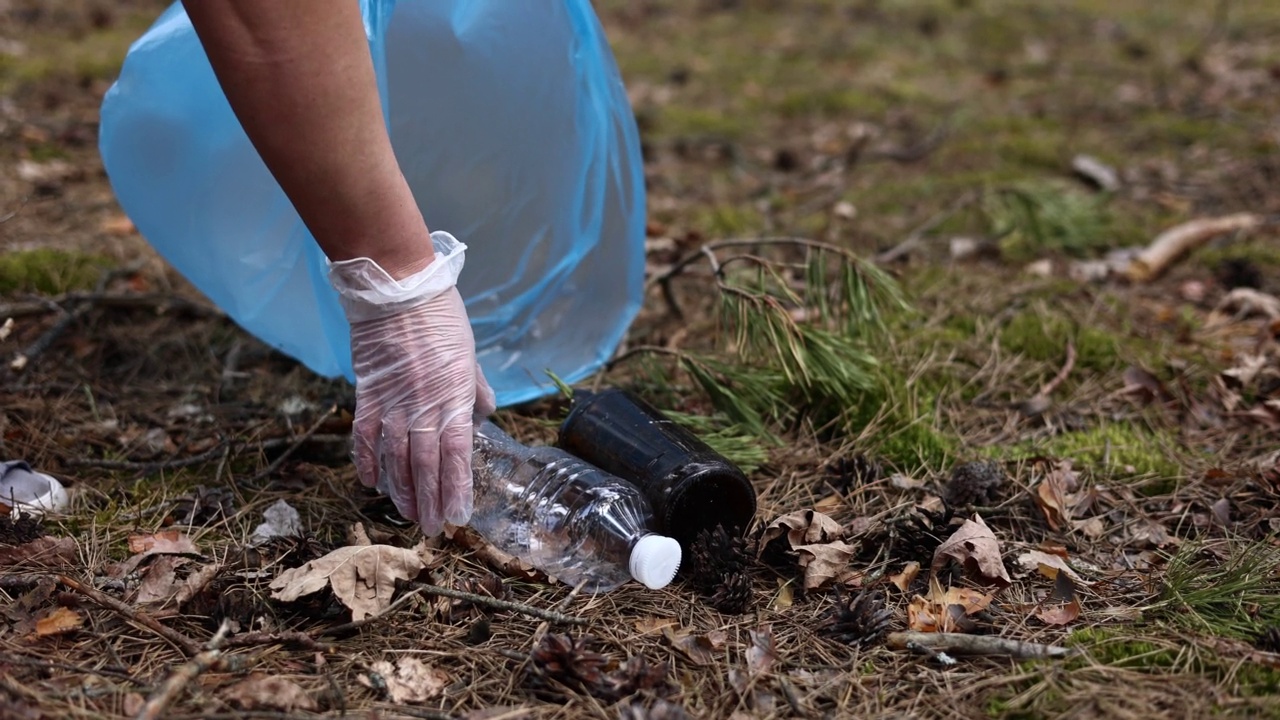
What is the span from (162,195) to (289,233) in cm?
33

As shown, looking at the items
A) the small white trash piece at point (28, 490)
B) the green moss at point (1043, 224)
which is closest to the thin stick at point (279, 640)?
the small white trash piece at point (28, 490)

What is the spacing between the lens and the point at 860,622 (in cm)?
174

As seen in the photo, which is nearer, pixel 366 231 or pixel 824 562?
pixel 366 231

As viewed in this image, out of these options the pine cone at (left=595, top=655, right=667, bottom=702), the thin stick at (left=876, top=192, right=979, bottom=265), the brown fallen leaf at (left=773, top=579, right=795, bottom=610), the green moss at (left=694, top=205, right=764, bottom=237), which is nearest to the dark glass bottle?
the brown fallen leaf at (left=773, top=579, right=795, bottom=610)

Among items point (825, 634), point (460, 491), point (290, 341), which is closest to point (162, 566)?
point (460, 491)

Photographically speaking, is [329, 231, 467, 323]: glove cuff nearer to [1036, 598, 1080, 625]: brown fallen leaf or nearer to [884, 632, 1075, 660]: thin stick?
[884, 632, 1075, 660]: thin stick

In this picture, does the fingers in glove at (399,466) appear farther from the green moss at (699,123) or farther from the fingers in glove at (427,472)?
the green moss at (699,123)

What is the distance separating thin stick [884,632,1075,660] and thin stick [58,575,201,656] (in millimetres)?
1188

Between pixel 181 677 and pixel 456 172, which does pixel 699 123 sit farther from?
pixel 181 677

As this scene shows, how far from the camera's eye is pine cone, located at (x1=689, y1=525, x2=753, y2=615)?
179 cm

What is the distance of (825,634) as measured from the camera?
1.76m

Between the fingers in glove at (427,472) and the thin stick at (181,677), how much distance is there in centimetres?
→ 41

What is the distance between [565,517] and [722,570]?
374mm

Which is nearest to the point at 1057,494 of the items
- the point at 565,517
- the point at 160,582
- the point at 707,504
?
the point at 707,504
